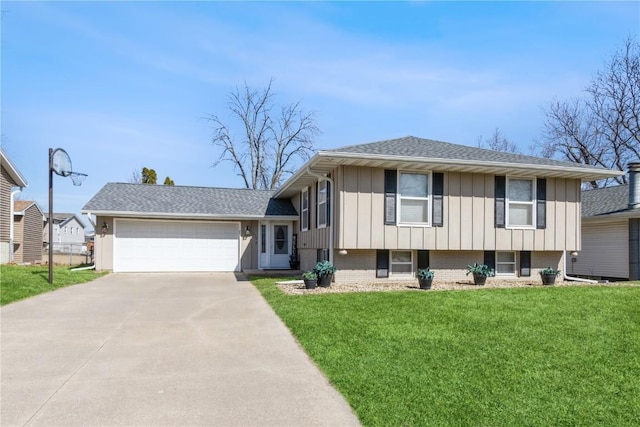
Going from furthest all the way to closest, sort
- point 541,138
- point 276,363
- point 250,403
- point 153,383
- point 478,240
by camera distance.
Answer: point 541,138 < point 478,240 < point 276,363 < point 153,383 < point 250,403

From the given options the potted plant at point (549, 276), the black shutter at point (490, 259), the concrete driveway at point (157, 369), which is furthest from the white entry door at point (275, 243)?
the potted plant at point (549, 276)

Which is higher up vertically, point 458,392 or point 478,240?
point 478,240

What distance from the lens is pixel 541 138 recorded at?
3183 cm

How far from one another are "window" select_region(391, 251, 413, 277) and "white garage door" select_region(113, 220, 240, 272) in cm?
835

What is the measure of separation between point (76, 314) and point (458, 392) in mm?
7324

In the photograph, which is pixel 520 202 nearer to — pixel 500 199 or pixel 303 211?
pixel 500 199

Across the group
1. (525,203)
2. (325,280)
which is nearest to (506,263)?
(525,203)

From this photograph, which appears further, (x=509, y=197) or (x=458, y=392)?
(x=509, y=197)

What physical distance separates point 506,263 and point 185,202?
12732 mm

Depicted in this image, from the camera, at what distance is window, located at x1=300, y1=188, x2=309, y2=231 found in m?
16.3

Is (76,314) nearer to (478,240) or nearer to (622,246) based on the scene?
(478,240)

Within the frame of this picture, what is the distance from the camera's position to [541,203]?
13.5 meters

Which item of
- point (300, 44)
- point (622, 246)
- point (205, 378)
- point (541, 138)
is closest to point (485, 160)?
point (300, 44)

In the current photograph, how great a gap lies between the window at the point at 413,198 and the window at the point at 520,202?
2.62 metres
